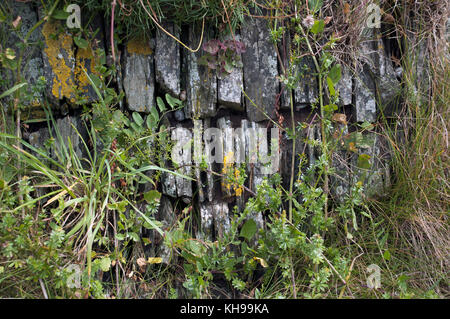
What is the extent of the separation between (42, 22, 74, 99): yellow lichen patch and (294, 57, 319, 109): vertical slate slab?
4.26 feet

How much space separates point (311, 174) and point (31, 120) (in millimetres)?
1606

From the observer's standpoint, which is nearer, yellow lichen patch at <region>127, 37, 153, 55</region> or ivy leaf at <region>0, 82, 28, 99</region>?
ivy leaf at <region>0, 82, 28, 99</region>

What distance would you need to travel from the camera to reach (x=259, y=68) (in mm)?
2295

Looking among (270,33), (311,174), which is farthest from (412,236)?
(270,33)

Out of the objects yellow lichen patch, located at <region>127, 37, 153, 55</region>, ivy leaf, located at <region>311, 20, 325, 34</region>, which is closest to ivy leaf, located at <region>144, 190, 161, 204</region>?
yellow lichen patch, located at <region>127, 37, 153, 55</region>

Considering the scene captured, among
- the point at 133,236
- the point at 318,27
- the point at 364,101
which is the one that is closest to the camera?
the point at 133,236

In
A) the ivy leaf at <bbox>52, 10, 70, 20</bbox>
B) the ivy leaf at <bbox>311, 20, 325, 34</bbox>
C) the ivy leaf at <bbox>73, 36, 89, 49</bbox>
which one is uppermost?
the ivy leaf at <bbox>52, 10, 70, 20</bbox>

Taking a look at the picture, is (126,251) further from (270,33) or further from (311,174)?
(270,33)

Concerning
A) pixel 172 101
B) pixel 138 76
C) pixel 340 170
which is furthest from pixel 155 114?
pixel 340 170

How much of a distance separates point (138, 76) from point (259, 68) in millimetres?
699

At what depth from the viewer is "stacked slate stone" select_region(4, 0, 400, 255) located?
2219 mm

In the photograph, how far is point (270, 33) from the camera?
2248mm

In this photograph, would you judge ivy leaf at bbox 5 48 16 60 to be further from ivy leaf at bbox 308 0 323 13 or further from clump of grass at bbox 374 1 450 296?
clump of grass at bbox 374 1 450 296

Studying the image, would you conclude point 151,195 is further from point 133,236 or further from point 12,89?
point 12,89
